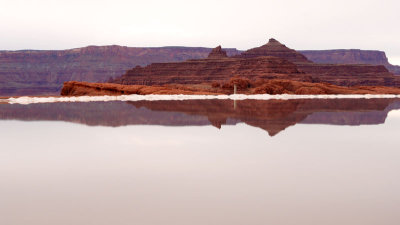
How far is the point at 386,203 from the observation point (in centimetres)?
596

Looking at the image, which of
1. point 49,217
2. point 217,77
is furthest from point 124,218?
point 217,77

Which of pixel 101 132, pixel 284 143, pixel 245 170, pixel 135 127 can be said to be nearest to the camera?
pixel 245 170

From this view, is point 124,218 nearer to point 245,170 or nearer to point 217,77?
point 245,170

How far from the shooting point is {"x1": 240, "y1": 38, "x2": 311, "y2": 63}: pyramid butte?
183 m

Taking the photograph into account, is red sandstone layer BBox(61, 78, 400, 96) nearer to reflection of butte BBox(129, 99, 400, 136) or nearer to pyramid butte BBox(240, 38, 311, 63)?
reflection of butte BBox(129, 99, 400, 136)

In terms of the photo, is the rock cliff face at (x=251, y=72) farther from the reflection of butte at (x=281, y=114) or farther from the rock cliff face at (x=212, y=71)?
the reflection of butte at (x=281, y=114)

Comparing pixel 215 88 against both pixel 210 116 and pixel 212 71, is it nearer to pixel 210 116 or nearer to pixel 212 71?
pixel 210 116

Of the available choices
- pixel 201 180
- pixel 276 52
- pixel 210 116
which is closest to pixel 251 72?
pixel 276 52

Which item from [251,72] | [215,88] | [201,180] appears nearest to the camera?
[201,180]

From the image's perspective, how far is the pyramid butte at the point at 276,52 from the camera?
599 ft

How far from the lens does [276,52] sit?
18938cm

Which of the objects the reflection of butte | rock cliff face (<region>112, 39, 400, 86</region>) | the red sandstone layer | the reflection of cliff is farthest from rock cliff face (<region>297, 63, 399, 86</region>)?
the reflection of cliff

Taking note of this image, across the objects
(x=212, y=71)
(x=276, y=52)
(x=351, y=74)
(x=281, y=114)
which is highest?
(x=276, y=52)

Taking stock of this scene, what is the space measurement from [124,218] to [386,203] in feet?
10.6
